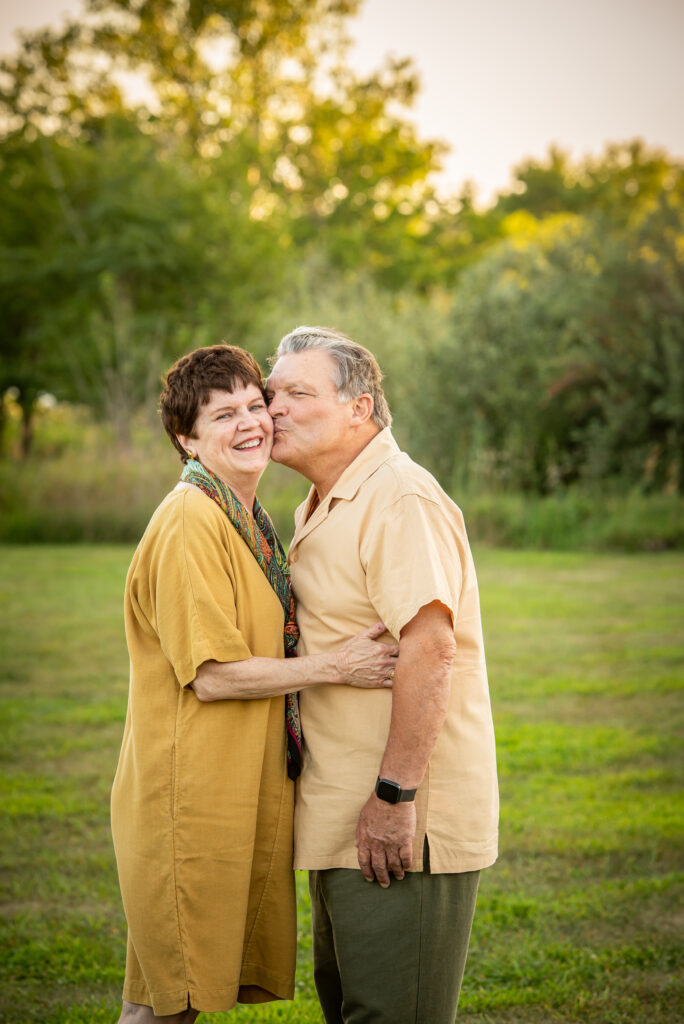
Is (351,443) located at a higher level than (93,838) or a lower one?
higher

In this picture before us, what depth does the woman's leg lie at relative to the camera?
2.51 m

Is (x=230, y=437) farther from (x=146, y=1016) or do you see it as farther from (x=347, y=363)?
(x=146, y=1016)

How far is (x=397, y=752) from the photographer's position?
2395 millimetres

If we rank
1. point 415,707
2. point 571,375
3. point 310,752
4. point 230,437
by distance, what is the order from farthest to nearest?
point 571,375 → point 230,437 → point 310,752 → point 415,707

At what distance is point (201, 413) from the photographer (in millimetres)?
2785

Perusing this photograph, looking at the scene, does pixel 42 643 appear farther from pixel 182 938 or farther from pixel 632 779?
pixel 182 938

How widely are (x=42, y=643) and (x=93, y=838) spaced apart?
4353mm

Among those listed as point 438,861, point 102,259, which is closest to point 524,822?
point 438,861

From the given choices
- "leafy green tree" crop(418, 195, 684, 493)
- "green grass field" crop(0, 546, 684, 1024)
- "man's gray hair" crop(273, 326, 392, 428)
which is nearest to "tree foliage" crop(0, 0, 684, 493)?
"leafy green tree" crop(418, 195, 684, 493)

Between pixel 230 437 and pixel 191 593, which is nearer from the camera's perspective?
pixel 191 593

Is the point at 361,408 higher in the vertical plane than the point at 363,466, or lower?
higher

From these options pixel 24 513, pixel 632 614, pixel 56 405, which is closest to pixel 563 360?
pixel 632 614

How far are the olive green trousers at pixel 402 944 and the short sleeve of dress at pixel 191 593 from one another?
27.6 inches

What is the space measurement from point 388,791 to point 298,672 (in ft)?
1.24
